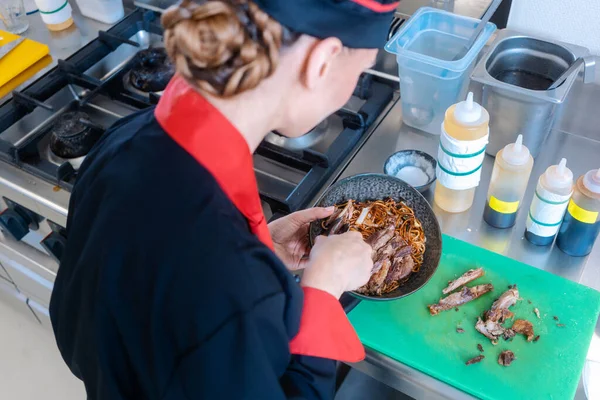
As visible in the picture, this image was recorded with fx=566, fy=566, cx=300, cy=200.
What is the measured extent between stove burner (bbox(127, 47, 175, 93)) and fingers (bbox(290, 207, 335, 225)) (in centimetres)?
57

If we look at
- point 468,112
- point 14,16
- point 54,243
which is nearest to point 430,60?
point 468,112

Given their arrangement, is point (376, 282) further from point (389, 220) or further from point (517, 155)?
point (517, 155)

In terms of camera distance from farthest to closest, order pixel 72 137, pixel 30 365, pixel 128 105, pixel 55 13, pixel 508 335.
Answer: pixel 30 365, pixel 55 13, pixel 128 105, pixel 72 137, pixel 508 335

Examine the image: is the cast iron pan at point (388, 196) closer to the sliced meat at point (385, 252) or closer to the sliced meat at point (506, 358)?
the sliced meat at point (385, 252)

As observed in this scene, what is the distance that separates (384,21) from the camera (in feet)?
2.04

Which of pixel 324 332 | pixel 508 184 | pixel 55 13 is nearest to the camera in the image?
pixel 324 332

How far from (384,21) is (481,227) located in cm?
50

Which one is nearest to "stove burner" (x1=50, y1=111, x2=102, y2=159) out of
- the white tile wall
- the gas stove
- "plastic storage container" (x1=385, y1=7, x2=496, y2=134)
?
the gas stove

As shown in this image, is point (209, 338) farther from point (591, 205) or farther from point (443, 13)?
point (443, 13)

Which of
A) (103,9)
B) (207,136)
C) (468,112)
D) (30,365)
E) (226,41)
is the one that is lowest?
(30,365)

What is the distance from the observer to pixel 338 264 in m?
0.76

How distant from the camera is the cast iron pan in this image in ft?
2.89

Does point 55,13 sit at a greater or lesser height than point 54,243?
greater

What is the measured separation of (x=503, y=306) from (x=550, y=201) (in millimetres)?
179
